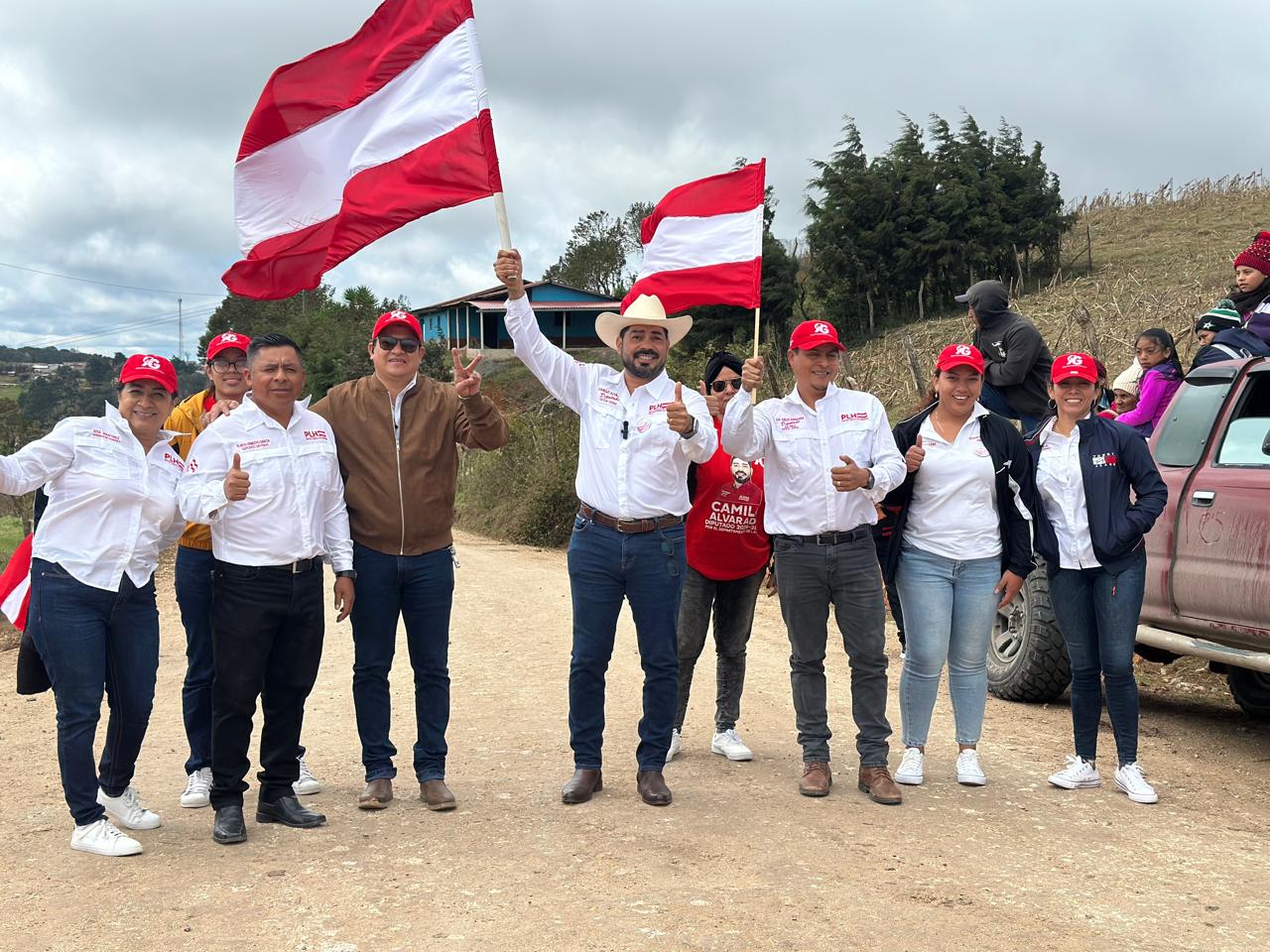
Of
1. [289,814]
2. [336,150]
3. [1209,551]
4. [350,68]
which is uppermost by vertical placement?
[350,68]

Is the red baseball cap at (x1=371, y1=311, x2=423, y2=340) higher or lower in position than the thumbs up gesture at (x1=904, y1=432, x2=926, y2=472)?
higher

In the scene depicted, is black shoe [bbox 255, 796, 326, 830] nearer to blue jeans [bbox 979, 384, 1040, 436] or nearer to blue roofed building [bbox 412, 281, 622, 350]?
blue jeans [bbox 979, 384, 1040, 436]

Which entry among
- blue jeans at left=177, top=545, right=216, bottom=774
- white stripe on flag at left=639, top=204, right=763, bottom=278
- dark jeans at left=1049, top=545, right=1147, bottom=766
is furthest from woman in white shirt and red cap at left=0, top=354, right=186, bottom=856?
dark jeans at left=1049, top=545, right=1147, bottom=766

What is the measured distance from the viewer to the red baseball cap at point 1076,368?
5.75 meters

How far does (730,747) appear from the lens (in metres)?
6.26

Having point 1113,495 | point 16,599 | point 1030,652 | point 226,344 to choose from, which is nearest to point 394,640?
point 16,599

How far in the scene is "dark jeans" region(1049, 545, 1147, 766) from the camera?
5625 mm

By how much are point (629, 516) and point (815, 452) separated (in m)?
0.91

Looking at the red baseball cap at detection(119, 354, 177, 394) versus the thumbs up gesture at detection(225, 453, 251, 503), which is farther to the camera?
the red baseball cap at detection(119, 354, 177, 394)

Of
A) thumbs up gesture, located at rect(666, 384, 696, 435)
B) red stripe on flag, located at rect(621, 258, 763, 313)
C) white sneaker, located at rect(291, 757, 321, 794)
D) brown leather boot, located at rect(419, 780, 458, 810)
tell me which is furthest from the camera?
red stripe on flag, located at rect(621, 258, 763, 313)

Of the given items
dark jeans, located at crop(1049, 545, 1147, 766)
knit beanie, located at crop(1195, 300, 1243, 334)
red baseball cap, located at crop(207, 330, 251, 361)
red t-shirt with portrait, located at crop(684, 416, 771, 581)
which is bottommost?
dark jeans, located at crop(1049, 545, 1147, 766)

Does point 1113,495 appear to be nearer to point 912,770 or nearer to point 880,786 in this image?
point 912,770

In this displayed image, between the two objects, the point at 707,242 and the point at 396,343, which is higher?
the point at 707,242

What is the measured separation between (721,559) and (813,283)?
106ft
